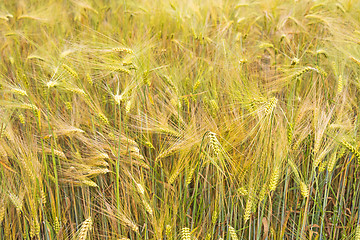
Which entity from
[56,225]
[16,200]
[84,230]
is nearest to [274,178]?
[84,230]

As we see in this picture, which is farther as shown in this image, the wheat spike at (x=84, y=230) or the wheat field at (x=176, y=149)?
the wheat field at (x=176, y=149)

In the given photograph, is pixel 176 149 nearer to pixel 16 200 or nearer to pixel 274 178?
pixel 274 178

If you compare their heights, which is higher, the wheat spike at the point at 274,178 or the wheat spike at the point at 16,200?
the wheat spike at the point at 274,178

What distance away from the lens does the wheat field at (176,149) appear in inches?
47.6

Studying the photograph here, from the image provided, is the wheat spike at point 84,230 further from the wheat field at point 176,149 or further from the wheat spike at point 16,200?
the wheat spike at point 16,200

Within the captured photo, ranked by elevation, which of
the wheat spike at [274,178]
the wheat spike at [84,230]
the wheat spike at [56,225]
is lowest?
the wheat spike at [56,225]

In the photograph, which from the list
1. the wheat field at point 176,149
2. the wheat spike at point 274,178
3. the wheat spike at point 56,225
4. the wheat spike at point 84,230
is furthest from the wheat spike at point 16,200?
the wheat spike at point 274,178

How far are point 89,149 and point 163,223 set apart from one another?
17.9 inches

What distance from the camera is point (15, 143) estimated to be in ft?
4.10

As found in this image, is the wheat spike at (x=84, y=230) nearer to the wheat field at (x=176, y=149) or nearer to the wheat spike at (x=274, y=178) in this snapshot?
the wheat field at (x=176, y=149)

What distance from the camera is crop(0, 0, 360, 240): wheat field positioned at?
1.21m

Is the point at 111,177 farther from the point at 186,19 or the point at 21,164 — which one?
the point at 186,19

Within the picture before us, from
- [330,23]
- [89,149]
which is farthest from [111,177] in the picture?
[330,23]

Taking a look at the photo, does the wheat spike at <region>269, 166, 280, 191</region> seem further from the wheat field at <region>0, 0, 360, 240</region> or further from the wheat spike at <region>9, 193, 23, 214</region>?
the wheat spike at <region>9, 193, 23, 214</region>
